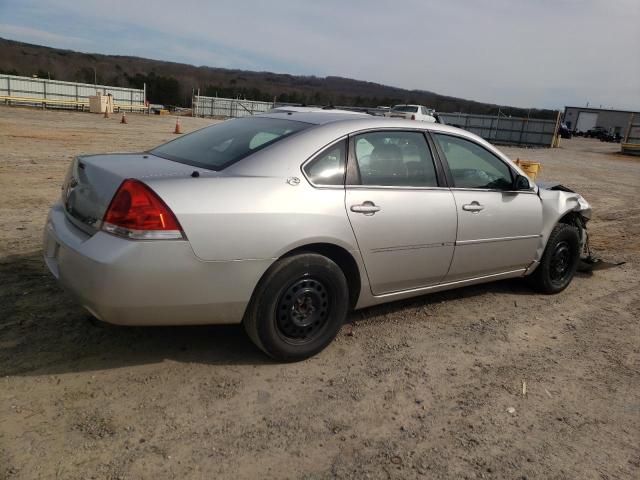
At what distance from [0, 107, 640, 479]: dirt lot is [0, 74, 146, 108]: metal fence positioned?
115ft

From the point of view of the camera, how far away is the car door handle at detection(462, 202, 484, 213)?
160 inches

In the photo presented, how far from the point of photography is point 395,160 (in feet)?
12.3

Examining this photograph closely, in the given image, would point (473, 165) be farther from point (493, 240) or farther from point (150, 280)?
point (150, 280)

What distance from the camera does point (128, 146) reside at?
15195 mm

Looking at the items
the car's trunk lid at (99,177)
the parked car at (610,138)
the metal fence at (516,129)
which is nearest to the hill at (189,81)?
the parked car at (610,138)

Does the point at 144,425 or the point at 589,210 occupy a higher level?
the point at 589,210

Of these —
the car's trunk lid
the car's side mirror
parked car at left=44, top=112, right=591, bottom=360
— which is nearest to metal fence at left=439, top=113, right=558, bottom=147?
the car's side mirror

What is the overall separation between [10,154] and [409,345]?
1082cm

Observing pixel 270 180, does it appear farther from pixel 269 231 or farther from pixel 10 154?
pixel 10 154

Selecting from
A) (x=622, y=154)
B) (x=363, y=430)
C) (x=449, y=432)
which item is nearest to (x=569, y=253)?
(x=449, y=432)

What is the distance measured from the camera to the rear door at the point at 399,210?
3.47m

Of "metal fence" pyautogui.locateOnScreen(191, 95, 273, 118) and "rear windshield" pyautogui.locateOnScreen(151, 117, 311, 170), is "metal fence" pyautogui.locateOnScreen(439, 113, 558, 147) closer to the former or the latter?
"metal fence" pyautogui.locateOnScreen(191, 95, 273, 118)

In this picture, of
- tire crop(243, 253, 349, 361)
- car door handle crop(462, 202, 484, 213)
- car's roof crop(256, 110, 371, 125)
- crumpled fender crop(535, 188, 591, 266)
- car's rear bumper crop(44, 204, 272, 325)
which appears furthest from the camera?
crumpled fender crop(535, 188, 591, 266)

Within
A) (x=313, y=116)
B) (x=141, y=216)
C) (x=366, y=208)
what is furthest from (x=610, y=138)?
(x=141, y=216)
